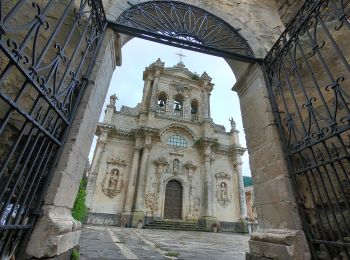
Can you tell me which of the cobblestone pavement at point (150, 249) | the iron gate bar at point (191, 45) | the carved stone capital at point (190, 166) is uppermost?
the carved stone capital at point (190, 166)

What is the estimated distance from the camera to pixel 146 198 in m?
15.3

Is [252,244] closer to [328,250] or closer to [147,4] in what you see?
[328,250]

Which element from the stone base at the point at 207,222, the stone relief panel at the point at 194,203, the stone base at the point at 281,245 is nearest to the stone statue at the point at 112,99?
the stone relief panel at the point at 194,203

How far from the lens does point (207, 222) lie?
1515 centimetres

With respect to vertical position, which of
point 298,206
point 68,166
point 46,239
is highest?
point 68,166

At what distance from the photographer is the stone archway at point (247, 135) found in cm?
186

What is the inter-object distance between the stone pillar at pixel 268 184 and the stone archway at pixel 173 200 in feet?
45.2

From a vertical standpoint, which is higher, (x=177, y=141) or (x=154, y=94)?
(x=154, y=94)

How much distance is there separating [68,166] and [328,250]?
A: 8.92 feet

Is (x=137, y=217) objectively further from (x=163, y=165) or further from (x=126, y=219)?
(x=163, y=165)

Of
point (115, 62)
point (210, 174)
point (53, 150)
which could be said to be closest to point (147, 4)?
point (115, 62)

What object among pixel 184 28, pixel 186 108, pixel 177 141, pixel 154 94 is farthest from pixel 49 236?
pixel 186 108

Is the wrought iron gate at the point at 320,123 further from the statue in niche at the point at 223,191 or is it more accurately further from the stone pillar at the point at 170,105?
the stone pillar at the point at 170,105

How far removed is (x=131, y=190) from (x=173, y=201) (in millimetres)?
3502
